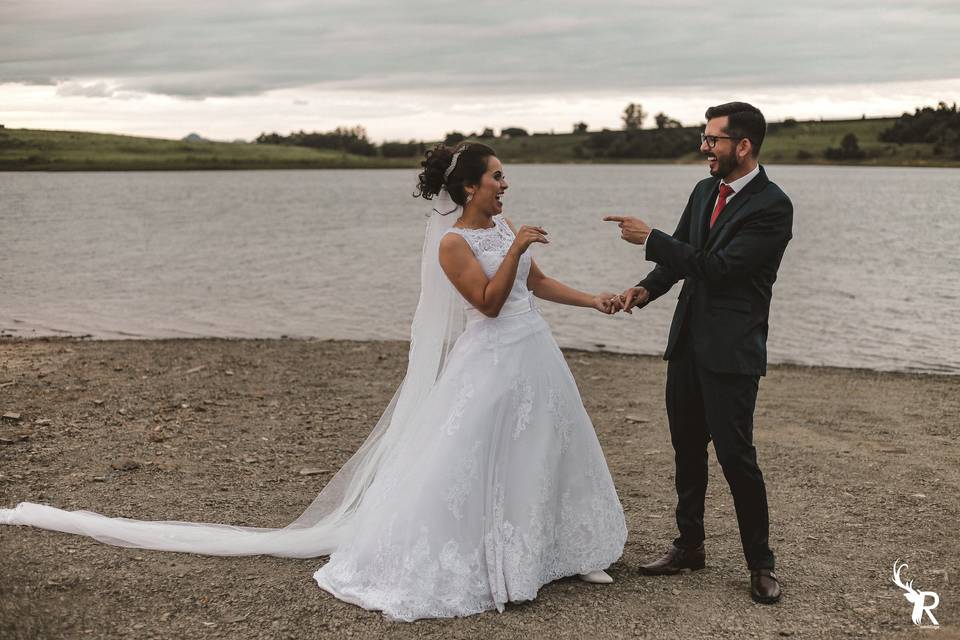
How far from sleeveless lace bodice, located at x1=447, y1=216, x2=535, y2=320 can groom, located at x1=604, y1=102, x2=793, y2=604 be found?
741 millimetres

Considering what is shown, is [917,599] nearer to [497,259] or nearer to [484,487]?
[484,487]

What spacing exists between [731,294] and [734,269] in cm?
22

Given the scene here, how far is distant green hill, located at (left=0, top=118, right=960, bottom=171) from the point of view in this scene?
122 m

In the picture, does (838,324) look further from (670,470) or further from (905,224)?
(905,224)

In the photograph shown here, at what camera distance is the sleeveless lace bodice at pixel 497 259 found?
5.86 metres

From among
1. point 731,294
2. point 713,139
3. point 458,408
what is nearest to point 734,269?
point 731,294

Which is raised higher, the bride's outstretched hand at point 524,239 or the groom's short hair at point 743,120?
the groom's short hair at point 743,120

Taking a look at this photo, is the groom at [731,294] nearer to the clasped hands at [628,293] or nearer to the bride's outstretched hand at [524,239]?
the clasped hands at [628,293]

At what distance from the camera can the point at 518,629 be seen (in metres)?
5.28

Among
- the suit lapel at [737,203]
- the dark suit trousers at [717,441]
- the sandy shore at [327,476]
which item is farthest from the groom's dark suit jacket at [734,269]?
the sandy shore at [327,476]

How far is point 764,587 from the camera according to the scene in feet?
18.7

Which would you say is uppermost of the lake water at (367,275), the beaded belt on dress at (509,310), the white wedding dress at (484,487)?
the beaded belt on dress at (509,310)

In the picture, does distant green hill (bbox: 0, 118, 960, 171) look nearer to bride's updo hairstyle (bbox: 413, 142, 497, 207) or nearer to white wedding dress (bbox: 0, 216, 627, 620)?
bride's updo hairstyle (bbox: 413, 142, 497, 207)

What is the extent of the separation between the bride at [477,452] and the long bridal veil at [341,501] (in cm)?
2
